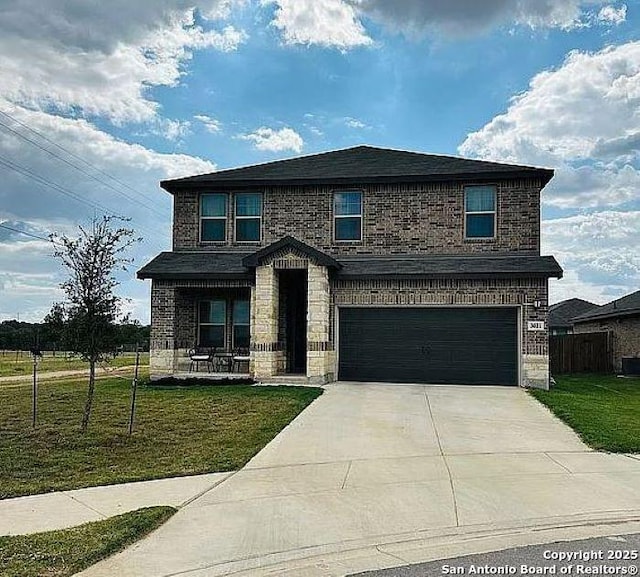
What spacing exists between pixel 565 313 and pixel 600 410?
32248 millimetres

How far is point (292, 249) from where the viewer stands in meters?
19.4

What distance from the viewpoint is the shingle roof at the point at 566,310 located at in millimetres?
43103

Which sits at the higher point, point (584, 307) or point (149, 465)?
point (584, 307)

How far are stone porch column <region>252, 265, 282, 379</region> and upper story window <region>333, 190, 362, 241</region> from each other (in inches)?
113

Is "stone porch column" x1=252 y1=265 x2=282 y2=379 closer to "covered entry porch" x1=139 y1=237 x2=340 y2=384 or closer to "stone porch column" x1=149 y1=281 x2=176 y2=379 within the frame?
"covered entry porch" x1=139 y1=237 x2=340 y2=384

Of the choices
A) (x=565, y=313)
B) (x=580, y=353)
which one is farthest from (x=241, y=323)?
(x=565, y=313)

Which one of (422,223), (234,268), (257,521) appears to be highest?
(422,223)

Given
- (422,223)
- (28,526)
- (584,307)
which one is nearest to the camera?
(28,526)

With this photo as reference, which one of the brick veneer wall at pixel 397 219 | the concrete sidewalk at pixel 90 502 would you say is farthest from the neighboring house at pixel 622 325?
the concrete sidewalk at pixel 90 502

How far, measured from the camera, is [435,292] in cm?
1934

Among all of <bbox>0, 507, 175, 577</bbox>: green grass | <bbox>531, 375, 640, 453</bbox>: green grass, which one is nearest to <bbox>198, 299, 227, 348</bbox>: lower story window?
<bbox>531, 375, 640, 453</bbox>: green grass

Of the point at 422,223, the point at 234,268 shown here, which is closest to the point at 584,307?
the point at 422,223

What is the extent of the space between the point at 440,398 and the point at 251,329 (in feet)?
20.0

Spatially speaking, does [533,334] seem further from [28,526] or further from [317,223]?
[28,526]
